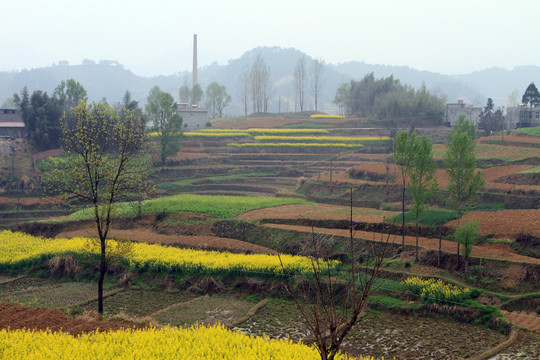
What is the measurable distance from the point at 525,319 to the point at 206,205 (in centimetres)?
2607

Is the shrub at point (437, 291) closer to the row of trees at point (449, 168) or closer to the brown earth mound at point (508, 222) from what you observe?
the row of trees at point (449, 168)

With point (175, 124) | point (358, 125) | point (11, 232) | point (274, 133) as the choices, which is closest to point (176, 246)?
point (11, 232)

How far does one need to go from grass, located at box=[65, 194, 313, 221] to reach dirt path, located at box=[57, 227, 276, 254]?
89.2 inches

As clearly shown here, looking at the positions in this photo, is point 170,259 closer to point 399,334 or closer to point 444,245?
point 399,334

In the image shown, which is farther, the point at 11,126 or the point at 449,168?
the point at 11,126

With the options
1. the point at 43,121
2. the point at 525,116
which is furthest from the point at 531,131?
the point at 43,121

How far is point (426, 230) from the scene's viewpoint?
101ft

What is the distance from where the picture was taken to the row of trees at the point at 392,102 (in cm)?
7744

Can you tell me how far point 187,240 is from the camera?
34000 millimetres

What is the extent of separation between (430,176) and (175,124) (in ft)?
127

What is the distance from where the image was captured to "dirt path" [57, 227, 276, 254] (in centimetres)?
3200

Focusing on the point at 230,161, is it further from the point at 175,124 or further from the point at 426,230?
the point at 426,230

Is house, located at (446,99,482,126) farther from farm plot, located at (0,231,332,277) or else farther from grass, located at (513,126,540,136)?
farm plot, located at (0,231,332,277)

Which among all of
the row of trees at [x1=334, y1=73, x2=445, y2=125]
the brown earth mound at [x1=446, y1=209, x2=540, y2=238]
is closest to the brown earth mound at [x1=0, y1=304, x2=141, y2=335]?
the brown earth mound at [x1=446, y1=209, x2=540, y2=238]
